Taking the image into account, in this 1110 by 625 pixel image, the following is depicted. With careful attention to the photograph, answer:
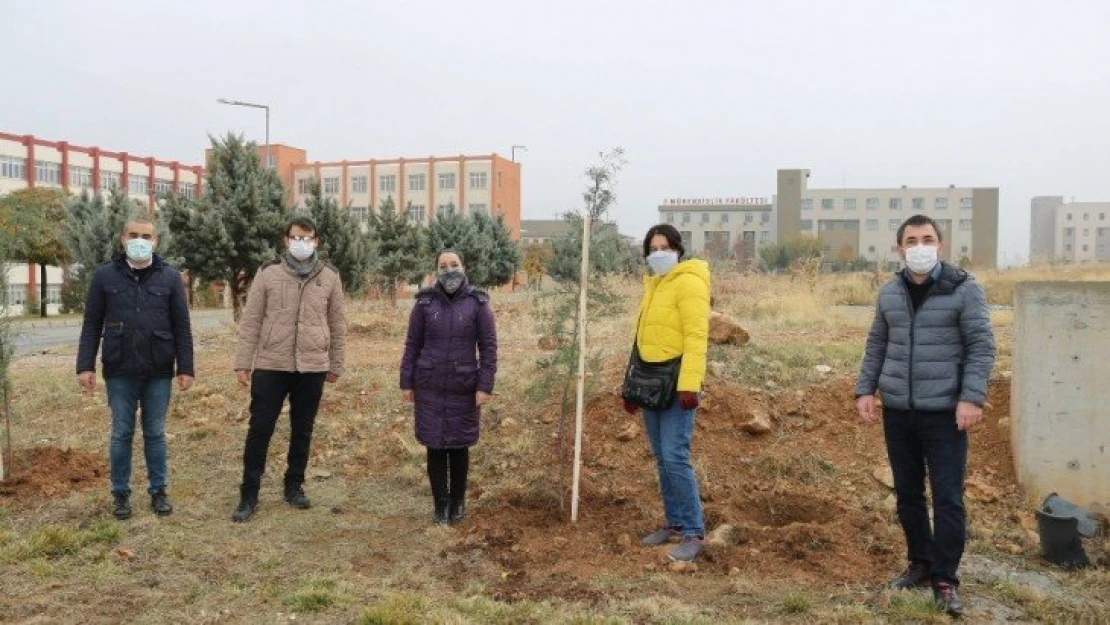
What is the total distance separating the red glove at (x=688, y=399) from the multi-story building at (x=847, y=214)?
75.8m

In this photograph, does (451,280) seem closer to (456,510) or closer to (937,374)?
(456,510)

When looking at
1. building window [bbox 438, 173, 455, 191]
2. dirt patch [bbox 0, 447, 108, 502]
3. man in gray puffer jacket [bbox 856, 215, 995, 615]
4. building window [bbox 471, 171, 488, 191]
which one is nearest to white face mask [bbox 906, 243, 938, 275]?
man in gray puffer jacket [bbox 856, 215, 995, 615]

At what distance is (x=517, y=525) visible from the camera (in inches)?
199

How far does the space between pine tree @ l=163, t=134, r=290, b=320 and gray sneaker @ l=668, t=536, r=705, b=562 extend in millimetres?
12169

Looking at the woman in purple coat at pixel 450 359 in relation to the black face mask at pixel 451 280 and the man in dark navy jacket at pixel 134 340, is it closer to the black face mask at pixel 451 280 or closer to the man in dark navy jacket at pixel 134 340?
the black face mask at pixel 451 280

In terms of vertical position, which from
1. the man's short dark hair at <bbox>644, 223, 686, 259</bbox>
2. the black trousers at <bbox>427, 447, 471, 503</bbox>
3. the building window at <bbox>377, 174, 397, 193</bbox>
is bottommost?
the black trousers at <bbox>427, 447, 471, 503</bbox>

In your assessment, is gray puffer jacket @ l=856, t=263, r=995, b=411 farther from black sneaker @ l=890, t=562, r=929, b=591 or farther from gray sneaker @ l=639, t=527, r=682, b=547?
gray sneaker @ l=639, t=527, r=682, b=547

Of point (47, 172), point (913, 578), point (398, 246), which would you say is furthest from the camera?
point (47, 172)

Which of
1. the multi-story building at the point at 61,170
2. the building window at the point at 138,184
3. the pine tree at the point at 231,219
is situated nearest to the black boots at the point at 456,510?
the pine tree at the point at 231,219

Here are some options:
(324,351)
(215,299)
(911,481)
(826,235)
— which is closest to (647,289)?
(911,481)

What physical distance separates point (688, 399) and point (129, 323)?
327 centimetres

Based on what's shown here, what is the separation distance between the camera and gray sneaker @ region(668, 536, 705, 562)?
4395 millimetres

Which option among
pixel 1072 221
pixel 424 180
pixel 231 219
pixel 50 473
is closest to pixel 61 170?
pixel 424 180

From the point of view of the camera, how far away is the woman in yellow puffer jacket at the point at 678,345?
4254 millimetres
